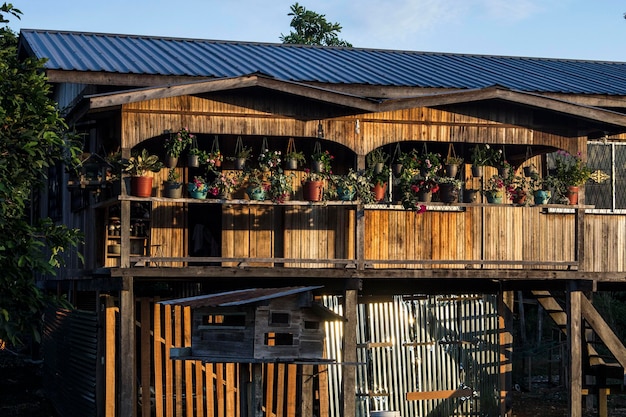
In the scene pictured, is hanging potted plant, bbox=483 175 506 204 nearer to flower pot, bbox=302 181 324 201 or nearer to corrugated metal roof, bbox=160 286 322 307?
flower pot, bbox=302 181 324 201

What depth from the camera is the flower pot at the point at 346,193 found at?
1812cm

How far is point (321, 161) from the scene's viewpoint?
18.4 m

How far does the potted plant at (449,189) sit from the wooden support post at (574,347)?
273 cm

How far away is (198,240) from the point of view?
22859mm

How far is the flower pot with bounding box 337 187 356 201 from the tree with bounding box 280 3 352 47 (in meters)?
24.2

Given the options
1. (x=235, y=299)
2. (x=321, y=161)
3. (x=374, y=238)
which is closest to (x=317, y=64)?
(x=321, y=161)

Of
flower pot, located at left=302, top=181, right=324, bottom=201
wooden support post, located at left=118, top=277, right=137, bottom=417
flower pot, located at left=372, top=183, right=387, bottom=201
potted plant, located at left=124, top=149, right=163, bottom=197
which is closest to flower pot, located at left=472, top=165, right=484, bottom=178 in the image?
flower pot, located at left=372, top=183, right=387, bottom=201

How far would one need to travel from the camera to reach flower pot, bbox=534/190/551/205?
1914 centimetres

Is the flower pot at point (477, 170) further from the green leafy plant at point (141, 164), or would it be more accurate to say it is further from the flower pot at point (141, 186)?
the flower pot at point (141, 186)

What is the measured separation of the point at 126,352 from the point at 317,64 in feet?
25.3

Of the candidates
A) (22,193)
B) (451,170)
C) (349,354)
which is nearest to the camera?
(22,193)

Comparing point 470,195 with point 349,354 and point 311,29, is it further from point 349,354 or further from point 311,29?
point 311,29

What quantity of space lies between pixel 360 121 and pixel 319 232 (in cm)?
207

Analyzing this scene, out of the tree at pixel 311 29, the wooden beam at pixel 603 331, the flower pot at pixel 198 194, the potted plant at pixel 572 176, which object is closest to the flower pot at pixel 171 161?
the flower pot at pixel 198 194
